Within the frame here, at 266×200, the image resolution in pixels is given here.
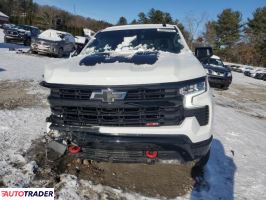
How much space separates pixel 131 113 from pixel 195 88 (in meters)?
0.76

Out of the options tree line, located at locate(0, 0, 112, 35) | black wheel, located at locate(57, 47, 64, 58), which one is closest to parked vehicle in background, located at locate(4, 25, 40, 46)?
black wheel, located at locate(57, 47, 64, 58)

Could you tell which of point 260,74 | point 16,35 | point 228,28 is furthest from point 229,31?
point 16,35

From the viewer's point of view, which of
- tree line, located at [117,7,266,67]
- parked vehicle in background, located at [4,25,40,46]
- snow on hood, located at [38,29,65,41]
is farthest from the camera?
tree line, located at [117,7,266,67]

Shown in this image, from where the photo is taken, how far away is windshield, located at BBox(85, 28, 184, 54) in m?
5.26

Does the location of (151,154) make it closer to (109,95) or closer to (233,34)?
(109,95)

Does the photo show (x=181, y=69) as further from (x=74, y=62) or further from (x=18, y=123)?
(x=18, y=123)

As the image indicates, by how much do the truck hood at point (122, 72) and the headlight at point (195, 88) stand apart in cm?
9

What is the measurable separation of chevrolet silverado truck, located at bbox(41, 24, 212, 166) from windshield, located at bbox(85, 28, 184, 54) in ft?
4.94

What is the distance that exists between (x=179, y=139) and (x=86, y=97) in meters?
1.07

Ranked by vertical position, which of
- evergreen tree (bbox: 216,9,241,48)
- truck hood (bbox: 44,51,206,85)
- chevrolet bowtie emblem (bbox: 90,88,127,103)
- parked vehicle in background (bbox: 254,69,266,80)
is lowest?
parked vehicle in background (bbox: 254,69,266,80)

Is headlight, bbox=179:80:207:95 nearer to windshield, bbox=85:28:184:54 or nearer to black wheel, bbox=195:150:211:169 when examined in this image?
black wheel, bbox=195:150:211:169

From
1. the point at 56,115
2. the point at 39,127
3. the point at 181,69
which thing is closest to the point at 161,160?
the point at 181,69

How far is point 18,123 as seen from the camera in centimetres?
582

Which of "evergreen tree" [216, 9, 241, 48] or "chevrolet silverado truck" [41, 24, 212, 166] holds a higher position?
"evergreen tree" [216, 9, 241, 48]
